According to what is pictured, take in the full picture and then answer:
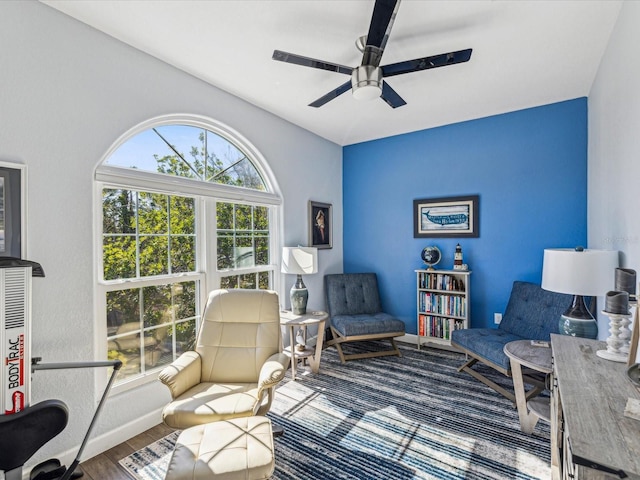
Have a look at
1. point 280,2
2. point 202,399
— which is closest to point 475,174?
point 280,2

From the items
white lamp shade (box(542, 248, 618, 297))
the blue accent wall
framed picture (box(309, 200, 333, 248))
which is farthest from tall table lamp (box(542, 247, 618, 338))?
framed picture (box(309, 200, 333, 248))

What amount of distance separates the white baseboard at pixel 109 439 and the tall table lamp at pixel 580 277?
302 centimetres

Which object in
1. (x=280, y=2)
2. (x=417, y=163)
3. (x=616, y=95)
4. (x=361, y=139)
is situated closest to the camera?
(x=280, y=2)

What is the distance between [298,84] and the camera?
2.73 meters

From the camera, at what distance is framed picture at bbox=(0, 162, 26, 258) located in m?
1.63

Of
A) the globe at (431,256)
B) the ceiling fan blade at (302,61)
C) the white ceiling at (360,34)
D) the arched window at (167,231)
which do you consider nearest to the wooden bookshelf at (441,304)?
the globe at (431,256)

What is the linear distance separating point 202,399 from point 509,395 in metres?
2.44

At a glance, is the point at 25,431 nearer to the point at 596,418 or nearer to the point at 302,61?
the point at 596,418

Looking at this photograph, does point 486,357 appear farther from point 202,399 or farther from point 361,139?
point 361,139

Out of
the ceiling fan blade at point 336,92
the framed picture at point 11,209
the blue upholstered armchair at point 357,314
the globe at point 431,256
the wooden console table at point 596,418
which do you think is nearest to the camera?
the wooden console table at point 596,418

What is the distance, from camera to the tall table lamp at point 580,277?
6.36 ft

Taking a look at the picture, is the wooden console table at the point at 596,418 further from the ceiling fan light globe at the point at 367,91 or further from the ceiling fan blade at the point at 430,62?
the ceiling fan light globe at the point at 367,91

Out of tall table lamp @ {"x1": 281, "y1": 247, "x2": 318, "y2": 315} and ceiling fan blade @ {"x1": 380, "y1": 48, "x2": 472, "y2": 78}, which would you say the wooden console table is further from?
tall table lamp @ {"x1": 281, "y1": 247, "x2": 318, "y2": 315}

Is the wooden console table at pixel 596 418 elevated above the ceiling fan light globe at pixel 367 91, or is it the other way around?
the ceiling fan light globe at pixel 367 91
